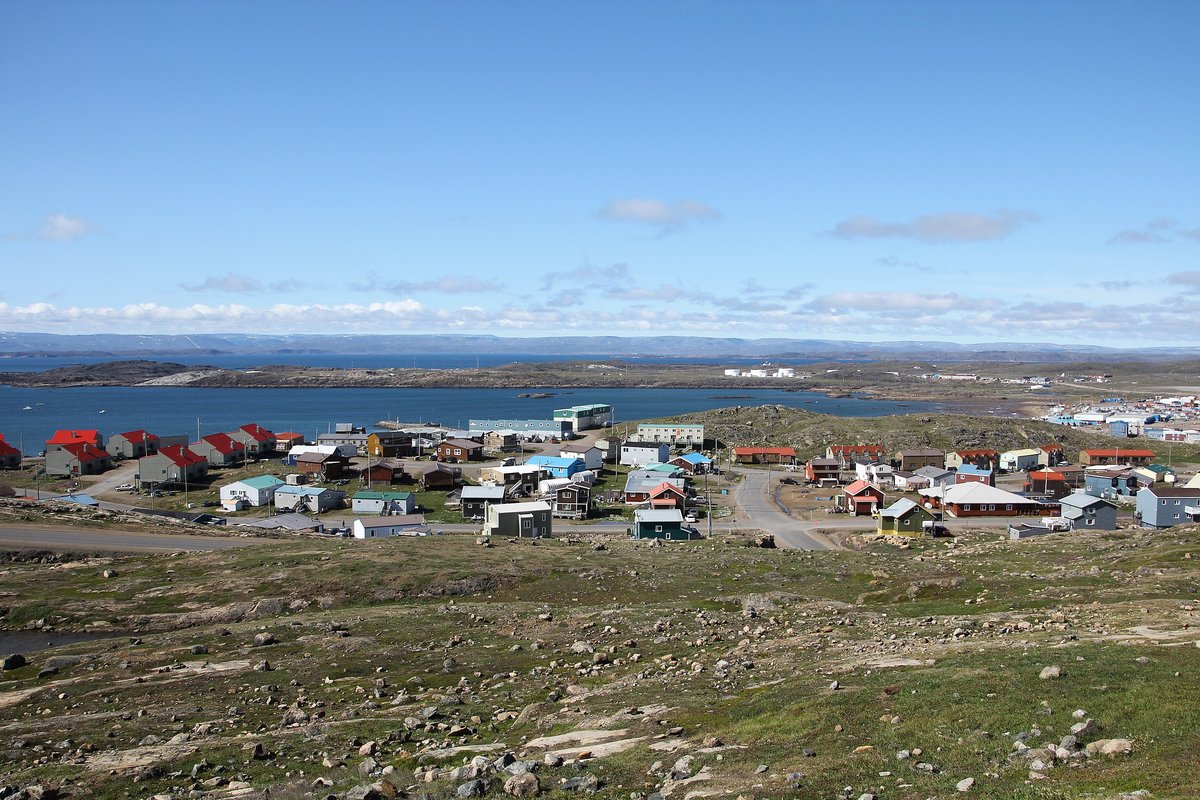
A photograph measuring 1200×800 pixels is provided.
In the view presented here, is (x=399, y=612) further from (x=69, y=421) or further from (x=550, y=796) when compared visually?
(x=69, y=421)

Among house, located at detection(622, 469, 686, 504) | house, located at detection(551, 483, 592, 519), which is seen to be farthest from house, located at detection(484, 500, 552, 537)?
house, located at detection(622, 469, 686, 504)

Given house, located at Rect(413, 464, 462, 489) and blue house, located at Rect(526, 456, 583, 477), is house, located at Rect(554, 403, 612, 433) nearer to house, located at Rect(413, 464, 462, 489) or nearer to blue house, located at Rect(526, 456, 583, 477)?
blue house, located at Rect(526, 456, 583, 477)

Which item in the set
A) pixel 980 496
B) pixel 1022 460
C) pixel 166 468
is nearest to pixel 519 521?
pixel 980 496

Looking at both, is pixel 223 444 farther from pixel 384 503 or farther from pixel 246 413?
pixel 246 413

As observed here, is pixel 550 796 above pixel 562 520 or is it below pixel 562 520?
above

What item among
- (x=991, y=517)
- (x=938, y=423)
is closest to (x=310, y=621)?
(x=991, y=517)

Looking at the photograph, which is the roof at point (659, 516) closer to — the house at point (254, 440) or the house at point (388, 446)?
the house at point (388, 446)

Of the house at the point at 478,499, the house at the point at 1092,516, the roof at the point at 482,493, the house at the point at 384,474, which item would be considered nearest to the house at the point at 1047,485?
the house at the point at 1092,516
